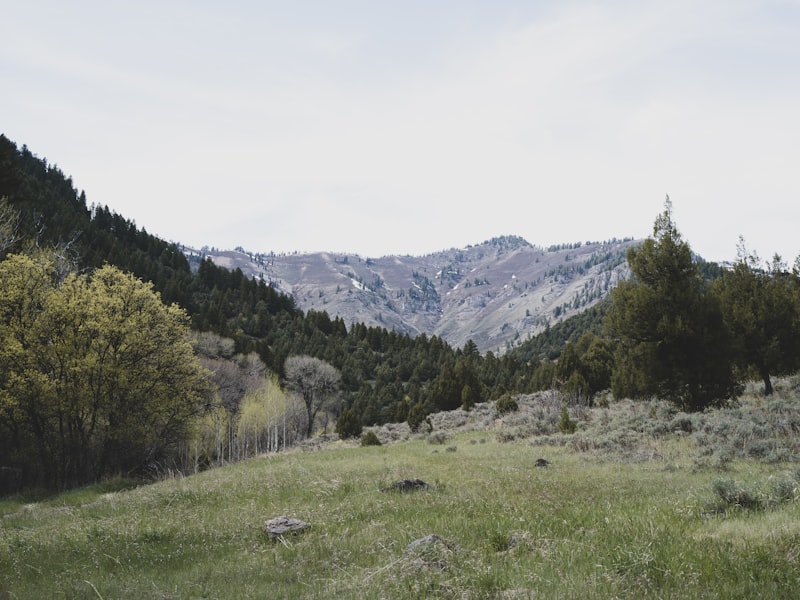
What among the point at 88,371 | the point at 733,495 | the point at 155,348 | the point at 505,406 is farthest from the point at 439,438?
the point at 733,495

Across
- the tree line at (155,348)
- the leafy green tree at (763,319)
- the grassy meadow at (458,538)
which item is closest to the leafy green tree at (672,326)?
the tree line at (155,348)

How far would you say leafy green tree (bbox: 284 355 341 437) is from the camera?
80312 mm

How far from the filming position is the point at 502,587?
17.8 feet

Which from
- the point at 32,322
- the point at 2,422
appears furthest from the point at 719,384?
the point at 2,422

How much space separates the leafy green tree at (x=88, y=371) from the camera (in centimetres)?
2705

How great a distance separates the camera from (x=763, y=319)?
27.0 meters

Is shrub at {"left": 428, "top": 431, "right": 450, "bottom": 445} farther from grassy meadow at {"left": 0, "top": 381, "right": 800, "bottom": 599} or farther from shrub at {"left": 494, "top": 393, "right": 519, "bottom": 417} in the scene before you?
grassy meadow at {"left": 0, "top": 381, "right": 800, "bottom": 599}

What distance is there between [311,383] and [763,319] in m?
64.4

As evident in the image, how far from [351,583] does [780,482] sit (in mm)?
7379

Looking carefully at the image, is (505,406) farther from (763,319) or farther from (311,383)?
(311,383)

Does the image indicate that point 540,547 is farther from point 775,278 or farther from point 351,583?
point 775,278

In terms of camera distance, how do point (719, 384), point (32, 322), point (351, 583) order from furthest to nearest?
point (32, 322) < point (719, 384) < point (351, 583)

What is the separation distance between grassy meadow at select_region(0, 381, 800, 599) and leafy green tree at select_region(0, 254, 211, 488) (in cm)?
1609

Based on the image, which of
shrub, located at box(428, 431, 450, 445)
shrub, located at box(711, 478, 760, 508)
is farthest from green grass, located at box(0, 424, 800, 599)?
shrub, located at box(428, 431, 450, 445)
